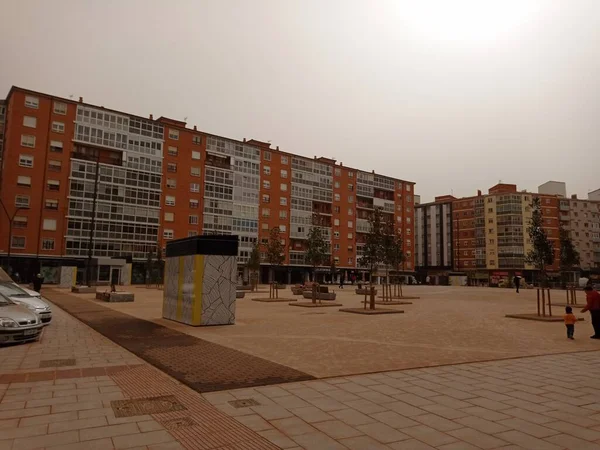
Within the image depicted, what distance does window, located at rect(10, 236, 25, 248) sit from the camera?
55.0m

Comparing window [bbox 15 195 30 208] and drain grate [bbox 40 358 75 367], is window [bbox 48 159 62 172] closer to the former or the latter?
window [bbox 15 195 30 208]

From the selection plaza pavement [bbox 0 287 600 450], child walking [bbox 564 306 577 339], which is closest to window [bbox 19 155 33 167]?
plaza pavement [bbox 0 287 600 450]

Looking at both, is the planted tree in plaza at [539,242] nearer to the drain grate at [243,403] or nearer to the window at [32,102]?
the drain grate at [243,403]

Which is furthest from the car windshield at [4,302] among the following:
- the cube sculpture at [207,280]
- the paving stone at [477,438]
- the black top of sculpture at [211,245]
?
the paving stone at [477,438]

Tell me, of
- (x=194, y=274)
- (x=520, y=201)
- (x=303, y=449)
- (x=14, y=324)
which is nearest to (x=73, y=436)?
(x=303, y=449)

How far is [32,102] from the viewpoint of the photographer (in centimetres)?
5822

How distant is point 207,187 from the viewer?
7206 cm

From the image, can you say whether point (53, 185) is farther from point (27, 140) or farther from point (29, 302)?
point (29, 302)

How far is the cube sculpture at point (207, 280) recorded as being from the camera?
49.4 feet

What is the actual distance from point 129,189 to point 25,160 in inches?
521

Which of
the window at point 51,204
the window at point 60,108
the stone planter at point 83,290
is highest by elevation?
the window at point 60,108

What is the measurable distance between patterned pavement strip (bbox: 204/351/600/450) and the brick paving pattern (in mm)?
515

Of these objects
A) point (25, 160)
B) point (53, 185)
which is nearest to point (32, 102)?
point (25, 160)

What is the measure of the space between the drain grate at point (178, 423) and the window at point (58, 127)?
64164mm
